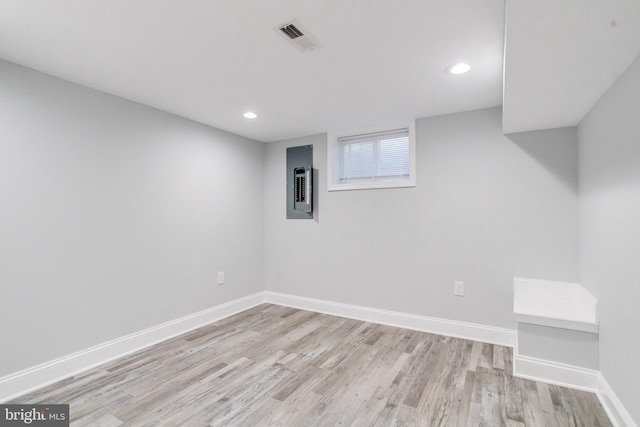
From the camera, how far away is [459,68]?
2123 millimetres

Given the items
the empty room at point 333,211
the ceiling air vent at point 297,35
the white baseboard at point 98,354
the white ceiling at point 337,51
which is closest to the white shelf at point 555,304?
the empty room at point 333,211

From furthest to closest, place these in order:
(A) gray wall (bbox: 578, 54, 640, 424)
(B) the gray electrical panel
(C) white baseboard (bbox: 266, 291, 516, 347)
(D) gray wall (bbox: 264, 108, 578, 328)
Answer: (B) the gray electrical panel → (C) white baseboard (bbox: 266, 291, 516, 347) → (D) gray wall (bbox: 264, 108, 578, 328) → (A) gray wall (bbox: 578, 54, 640, 424)

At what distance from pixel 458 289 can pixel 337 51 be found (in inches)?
96.1

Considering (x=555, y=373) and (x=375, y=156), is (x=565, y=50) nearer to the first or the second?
(x=555, y=373)

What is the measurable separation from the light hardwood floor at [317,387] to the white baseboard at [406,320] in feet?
0.35

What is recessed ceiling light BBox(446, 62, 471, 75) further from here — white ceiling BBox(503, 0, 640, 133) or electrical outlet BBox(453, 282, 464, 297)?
electrical outlet BBox(453, 282, 464, 297)

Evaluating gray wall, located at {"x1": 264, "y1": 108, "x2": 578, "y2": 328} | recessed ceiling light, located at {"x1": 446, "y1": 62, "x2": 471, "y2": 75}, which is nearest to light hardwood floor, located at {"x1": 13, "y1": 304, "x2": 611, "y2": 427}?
gray wall, located at {"x1": 264, "y1": 108, "x2": 578, "y2": 328}

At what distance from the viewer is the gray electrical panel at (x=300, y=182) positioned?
3826 millimetres

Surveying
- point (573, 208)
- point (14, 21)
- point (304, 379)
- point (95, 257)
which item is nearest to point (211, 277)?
point (95, 257)

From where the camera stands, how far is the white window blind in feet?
11.3

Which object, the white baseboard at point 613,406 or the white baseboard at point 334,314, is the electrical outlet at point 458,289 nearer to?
the white baseboard at point 334,314

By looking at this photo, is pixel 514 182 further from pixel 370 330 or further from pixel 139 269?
pixel 139 269

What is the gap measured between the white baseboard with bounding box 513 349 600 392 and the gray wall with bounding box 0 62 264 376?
2970 mm

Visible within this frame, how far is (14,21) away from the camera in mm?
1618
